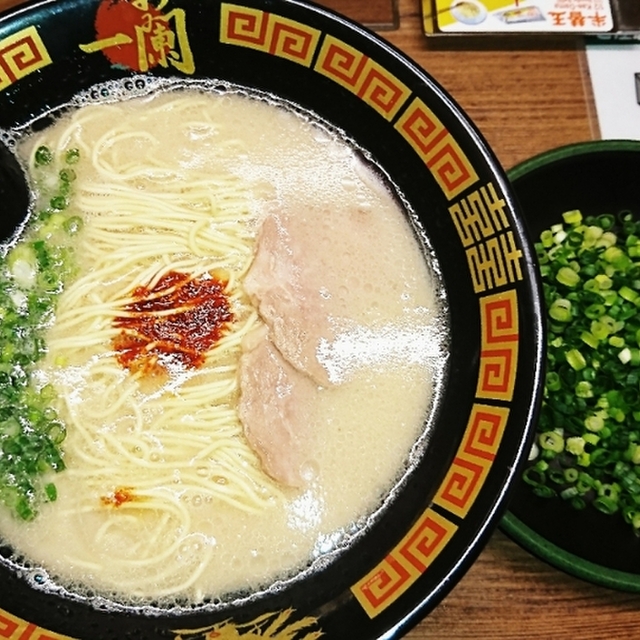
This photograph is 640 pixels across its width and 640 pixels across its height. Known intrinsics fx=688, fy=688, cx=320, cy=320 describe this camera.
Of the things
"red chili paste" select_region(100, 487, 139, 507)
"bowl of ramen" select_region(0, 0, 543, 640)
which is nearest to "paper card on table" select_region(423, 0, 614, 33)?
"bowl of ramen" select_region(0, 0, 543, 640)

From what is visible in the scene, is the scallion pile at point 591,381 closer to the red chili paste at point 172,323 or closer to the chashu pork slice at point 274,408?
the chashu pork slice at point 274,408

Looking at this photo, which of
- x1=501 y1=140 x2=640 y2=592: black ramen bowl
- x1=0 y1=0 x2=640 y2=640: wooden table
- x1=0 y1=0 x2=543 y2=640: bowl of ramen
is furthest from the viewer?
x1=0 y1=0 x2=640 y2=640: wooden table

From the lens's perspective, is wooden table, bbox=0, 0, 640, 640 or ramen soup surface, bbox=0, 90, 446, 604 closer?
ramen soup surface, bbox=0, 90, 446, 604

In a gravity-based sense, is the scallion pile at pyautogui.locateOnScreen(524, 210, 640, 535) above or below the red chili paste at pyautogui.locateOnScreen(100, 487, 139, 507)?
above

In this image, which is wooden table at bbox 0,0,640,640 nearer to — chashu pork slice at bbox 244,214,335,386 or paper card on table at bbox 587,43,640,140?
paper card on table at bbox 587,43,640,140

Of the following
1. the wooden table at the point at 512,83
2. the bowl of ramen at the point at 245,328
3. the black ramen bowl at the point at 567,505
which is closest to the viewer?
the bowl of ramen at the point at 245,328

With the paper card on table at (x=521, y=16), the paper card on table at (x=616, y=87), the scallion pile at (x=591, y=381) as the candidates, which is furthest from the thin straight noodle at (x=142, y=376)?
the paper card on table at (x=616, y=87)

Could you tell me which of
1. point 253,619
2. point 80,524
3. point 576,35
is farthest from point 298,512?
point 576,35

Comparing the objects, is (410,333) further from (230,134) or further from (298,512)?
(230,134)

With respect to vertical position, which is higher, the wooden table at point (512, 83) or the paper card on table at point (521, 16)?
the paper card on table at point (521, 16)
